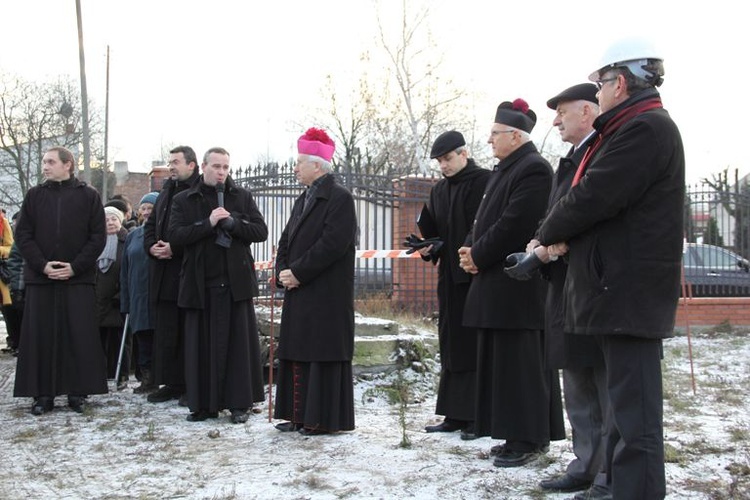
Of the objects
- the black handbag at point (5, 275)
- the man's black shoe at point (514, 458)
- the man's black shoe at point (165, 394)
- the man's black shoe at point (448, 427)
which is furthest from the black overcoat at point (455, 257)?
the black handbag at point (5, 275)

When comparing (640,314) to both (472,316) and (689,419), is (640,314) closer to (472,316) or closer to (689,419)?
(472,316)

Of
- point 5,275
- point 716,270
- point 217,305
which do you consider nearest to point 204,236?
point 217,305

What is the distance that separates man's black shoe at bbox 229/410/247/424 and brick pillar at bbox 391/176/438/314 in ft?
22.6

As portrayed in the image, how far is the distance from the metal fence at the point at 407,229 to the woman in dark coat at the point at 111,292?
377 centimetres

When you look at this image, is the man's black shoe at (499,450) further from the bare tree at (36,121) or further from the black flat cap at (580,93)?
the bare tree at (36,121)

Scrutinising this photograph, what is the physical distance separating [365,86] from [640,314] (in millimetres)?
27347

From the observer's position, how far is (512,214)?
5254mm

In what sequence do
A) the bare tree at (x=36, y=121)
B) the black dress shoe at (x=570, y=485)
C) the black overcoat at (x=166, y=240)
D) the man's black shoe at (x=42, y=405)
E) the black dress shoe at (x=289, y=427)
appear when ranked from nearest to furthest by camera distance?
the black dress shoe at (x=570, y=485)
the black dress shoe at (x=289, y=427)
the man's black shoe at (x=42, y=405)
the black overcoat at (x=166, y=240)
the bare tree at (x=36, y=121)

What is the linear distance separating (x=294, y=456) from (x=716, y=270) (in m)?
10.7

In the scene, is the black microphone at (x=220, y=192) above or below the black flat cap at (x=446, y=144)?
below

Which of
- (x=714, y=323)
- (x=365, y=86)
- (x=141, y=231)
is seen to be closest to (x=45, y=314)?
(x=141, y=231)

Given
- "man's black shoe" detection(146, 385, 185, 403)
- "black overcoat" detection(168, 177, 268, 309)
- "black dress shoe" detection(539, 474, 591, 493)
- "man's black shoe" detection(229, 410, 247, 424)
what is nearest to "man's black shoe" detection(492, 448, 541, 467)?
"black dress shoe" detection(539, 474, 591, 493)

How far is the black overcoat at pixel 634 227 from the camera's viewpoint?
11.6ft

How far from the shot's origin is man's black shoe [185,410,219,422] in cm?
675
